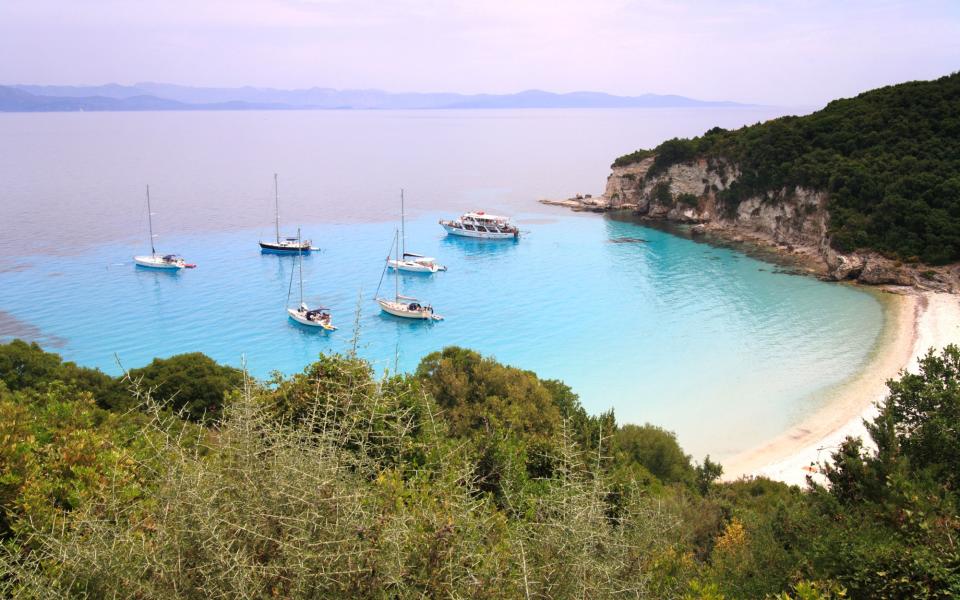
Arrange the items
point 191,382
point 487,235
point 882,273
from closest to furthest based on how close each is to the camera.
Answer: point 191,382, point 882,273, point 487,235

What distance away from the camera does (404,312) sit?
103 feet

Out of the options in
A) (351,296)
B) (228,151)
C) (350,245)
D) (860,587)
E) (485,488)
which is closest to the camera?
(860,587)

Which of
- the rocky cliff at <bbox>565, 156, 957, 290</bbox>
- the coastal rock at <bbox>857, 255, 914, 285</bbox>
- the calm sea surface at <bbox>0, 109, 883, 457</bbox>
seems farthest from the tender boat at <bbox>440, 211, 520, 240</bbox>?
the coastal rock at <bbox>857, 255, 914, 285</bbox>

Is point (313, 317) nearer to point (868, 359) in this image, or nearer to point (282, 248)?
point (282, 248)

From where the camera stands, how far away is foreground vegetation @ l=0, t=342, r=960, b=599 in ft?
12.0

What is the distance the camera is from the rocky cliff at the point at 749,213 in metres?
35.2

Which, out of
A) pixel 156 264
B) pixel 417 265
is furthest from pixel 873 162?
pixel 156 264

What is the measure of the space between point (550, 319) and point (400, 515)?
28069 millimetres

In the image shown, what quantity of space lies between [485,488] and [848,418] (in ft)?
55.5

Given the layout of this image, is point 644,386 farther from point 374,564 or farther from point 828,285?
point 374,564

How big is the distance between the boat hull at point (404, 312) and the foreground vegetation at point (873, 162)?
24403mm

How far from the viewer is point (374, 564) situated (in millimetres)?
3699

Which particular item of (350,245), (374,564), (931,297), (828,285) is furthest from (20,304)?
(931,297)

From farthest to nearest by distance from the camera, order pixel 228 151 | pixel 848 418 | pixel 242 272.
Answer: pixel 228 151 < pixel 242 272 < pixel 848 418
